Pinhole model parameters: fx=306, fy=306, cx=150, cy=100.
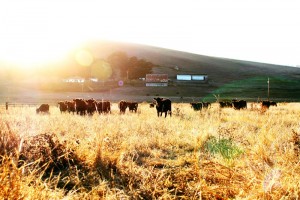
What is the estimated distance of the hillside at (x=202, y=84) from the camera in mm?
71625

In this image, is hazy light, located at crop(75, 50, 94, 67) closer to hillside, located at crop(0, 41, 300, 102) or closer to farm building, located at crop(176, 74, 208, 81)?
hillside, located at crop(0, 41, 300, 102)

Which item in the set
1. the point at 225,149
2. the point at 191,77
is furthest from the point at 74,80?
the point at 225,149

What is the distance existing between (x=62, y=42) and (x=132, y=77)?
42420mm

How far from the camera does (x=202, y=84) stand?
8581 cm

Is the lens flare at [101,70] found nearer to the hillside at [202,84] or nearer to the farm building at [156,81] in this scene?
Answer: the hillside at [202,84]

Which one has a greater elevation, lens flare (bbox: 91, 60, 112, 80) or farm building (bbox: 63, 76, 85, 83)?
lens flare (bbox: 91, 60, 112, 80)

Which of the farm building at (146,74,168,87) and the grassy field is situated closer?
the grassy field

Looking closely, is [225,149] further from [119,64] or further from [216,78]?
[216,78]

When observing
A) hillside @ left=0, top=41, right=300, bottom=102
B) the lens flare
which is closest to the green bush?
hillside @ left=0, top=41, right=300, bottom=102

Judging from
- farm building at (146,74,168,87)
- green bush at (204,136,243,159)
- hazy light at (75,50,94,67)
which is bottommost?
green bush at (204,136,243,159)

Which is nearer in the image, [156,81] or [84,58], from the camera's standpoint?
[156,81]

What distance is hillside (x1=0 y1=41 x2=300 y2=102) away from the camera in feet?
235

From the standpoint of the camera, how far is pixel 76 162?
5.16 meters

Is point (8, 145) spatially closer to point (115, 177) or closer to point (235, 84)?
point (115, 177)
